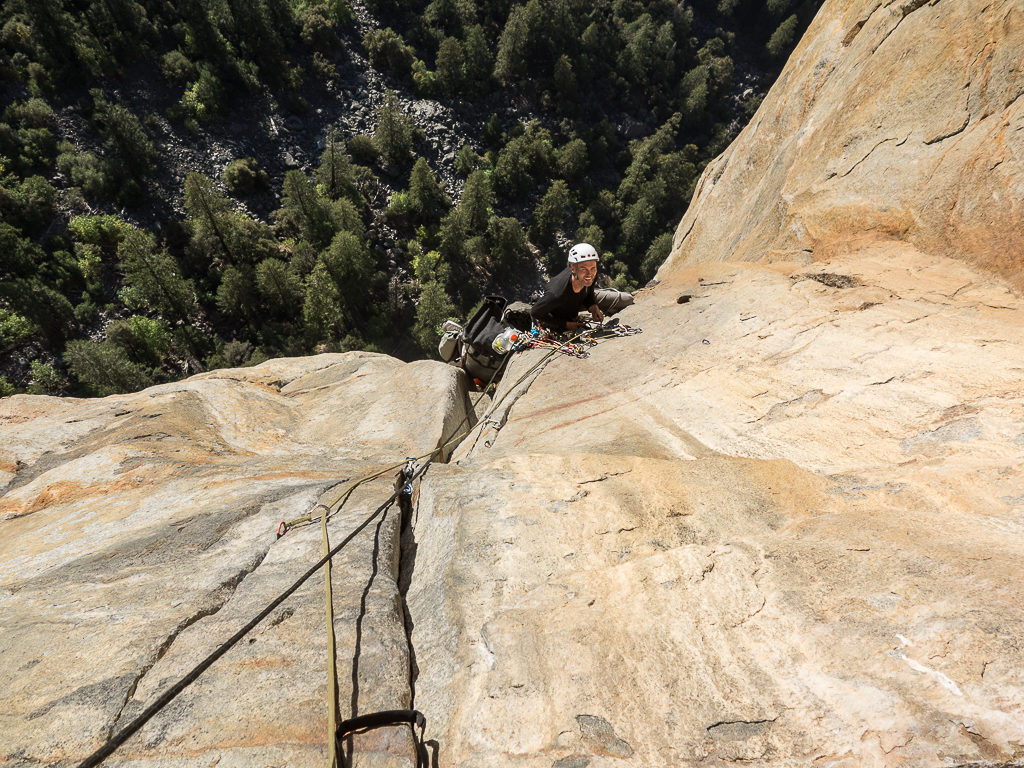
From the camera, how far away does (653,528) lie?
3.52 metres

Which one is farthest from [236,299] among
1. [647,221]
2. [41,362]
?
[647,221]

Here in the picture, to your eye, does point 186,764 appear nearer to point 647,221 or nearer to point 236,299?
point 236,299

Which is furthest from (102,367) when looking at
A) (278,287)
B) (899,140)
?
(899,140)

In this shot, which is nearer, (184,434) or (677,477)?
(677,477)

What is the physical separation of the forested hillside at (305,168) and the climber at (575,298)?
94.7 feet

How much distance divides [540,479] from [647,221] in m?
56.8

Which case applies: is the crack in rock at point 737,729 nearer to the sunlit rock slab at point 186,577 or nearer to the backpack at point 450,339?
the sunlit rock slab at point 186,577

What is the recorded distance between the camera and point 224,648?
8.98 ft

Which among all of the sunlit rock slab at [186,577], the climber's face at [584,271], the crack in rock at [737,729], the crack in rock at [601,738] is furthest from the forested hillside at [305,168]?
the crack in rock at [737,729]

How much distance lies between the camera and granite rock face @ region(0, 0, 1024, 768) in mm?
2293

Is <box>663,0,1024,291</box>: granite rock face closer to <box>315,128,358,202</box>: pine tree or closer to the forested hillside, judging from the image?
the forested hillside

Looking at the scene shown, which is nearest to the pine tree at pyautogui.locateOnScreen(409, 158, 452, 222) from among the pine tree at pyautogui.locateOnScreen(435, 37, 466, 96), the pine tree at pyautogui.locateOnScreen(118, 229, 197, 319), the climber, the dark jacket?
the pine tree at pyautogui.locateOnScreen(435, 37, 466, 96)

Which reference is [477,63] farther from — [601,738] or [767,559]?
[601,738]

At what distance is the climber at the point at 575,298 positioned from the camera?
750 centimetres
